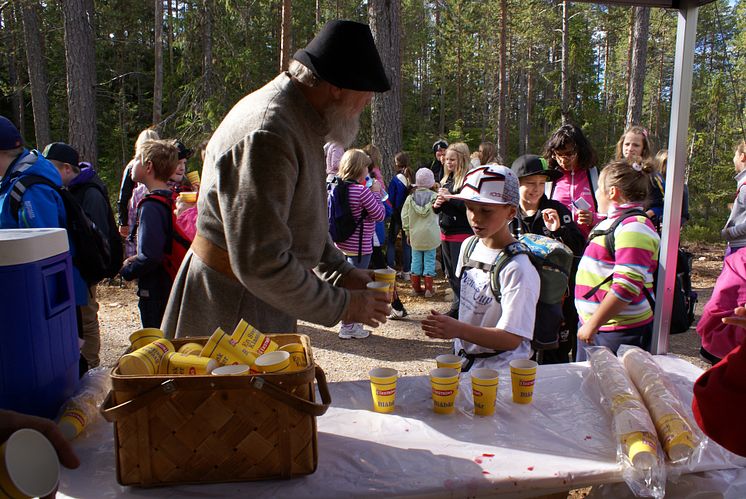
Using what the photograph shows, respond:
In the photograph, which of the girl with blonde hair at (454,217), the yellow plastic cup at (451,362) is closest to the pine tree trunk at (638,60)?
the girl with blonde hair at (454,217)

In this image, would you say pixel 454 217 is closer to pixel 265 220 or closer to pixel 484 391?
pixel 484 391

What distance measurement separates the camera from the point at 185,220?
373cm

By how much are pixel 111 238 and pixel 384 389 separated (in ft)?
10.2

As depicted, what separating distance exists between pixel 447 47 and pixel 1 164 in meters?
30.1

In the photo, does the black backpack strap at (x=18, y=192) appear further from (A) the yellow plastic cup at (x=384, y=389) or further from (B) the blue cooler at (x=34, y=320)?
(A) the yellow plastic cup at (x=384, y=389)

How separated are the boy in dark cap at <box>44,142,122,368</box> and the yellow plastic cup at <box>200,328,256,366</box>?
3188 mm

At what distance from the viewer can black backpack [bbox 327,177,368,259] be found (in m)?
6.06

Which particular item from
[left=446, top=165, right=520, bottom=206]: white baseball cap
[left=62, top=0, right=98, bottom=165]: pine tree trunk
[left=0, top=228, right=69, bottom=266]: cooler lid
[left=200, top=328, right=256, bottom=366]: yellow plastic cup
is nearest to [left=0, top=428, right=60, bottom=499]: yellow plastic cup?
[left=200, top=328, right=256, bottom=366]: yellow plastic cup

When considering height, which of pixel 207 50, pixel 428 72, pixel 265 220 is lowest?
pixel 265 220

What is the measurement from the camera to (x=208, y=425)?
1.36m

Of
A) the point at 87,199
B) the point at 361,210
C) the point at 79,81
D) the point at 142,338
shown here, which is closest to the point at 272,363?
the point at 142,338

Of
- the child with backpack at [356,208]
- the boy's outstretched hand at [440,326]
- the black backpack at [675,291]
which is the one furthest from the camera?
the child with backpack at [356,208]

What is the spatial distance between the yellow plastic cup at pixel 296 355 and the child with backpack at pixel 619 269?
5.77 feet

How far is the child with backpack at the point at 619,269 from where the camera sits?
2740mm
